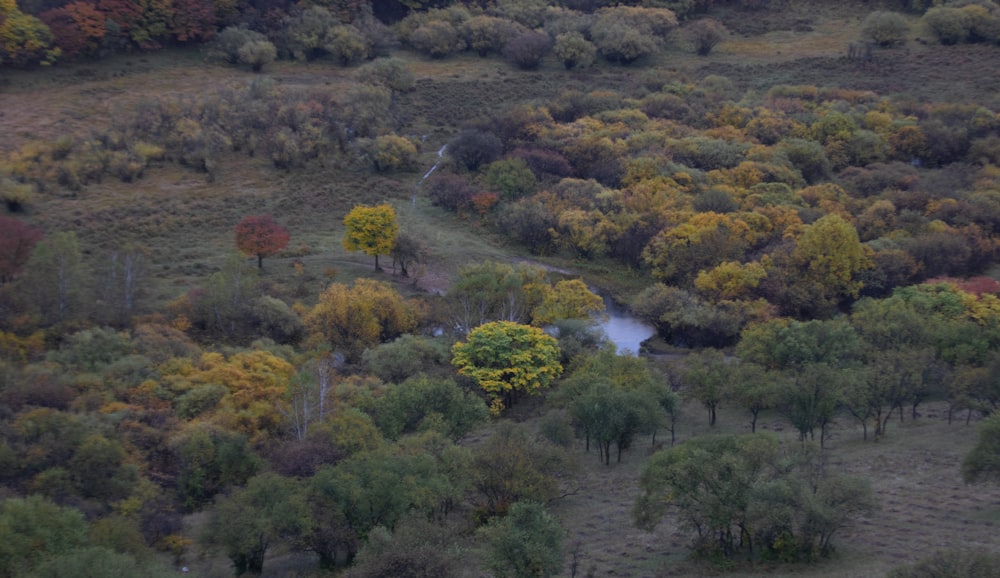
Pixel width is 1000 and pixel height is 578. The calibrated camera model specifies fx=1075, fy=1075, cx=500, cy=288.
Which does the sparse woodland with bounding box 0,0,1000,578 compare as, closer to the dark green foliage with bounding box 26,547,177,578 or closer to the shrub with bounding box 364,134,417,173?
the dark green foliage with bounding box 26,547,177,578

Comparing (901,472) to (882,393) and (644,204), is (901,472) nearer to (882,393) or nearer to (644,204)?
(882,393)

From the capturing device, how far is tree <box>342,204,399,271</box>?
6762cm

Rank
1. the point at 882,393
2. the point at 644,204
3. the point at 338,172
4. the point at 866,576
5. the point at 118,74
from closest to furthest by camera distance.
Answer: the point at 866,576 < the point at 882,393 < the point at 644,204 < the point at 338,172 < the point at 118,74

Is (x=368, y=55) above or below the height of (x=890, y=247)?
above

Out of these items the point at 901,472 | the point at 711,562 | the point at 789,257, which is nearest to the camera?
the point at 711,562

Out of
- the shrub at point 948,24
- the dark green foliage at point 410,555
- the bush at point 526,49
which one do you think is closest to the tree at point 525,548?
the dark green foliage at point 410,555

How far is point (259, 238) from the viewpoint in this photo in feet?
217

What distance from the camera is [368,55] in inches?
3873

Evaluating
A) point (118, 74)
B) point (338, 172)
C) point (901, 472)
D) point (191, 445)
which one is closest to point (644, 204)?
point (338, 172)

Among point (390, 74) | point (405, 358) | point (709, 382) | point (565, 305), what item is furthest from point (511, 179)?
point (709, 382)

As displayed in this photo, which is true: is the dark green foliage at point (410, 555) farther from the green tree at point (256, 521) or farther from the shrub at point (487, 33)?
the shrub at point (487, 33)

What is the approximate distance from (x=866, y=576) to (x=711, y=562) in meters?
4.96

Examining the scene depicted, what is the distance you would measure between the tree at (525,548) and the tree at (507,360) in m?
18.9

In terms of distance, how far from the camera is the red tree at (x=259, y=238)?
216 ft
